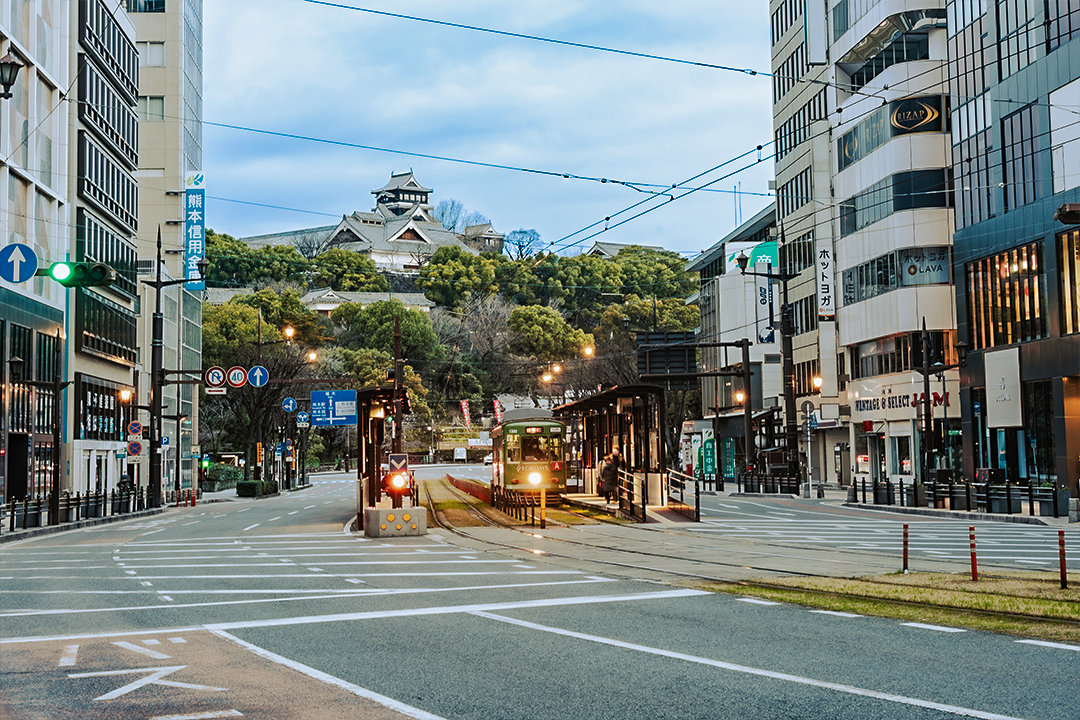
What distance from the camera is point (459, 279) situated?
119 metres

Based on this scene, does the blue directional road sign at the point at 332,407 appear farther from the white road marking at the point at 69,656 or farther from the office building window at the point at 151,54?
the white road marking at the point at 69,656

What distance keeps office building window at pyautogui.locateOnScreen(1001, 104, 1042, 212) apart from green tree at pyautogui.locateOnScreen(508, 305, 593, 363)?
5976 centimetres

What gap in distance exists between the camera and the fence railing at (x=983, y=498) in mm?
33469

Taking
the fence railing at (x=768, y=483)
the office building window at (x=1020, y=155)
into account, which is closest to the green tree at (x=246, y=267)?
the fence railing at (x=768, y=483)

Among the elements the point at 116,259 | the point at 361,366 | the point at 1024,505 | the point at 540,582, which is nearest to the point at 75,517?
the point at 116,259

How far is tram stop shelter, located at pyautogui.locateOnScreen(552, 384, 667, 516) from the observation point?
3472 cm

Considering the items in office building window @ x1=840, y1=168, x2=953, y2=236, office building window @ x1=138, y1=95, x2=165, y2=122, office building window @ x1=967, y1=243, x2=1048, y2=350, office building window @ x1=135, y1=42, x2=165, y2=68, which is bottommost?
office building window @ x1=967, y1=243, x2=1048, y2=350

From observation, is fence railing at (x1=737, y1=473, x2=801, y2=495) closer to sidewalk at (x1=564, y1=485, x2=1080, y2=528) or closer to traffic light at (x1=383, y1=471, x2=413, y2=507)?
sidewalk at (x1=564, y1=485, x2=1080, y2=528)

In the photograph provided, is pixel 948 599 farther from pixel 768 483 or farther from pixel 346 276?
pixel 346 276

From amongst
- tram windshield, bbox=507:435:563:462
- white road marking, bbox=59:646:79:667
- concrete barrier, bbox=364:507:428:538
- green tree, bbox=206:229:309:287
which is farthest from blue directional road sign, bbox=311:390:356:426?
white road marking, bbox=59:646:79:667

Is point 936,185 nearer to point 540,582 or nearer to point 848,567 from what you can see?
point 848,567

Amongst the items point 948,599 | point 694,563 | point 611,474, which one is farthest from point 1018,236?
point 948,599

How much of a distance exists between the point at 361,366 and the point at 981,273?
59225 millimetres

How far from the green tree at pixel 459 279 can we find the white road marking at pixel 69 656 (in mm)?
101348
